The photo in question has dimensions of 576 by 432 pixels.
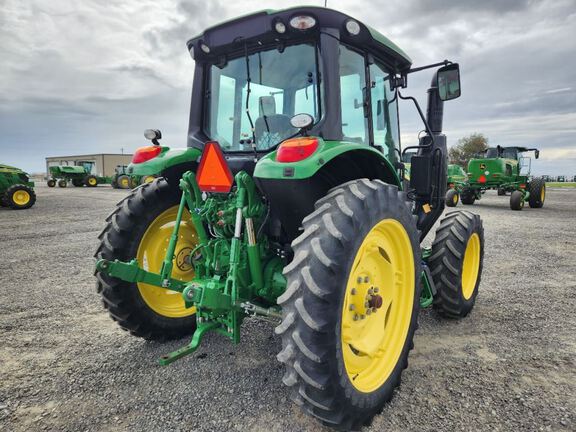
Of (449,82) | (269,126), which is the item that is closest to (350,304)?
(269,126)

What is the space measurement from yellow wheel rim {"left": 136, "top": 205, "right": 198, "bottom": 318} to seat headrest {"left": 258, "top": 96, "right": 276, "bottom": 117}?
104 cm

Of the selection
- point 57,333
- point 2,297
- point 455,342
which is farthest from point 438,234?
point 2,297

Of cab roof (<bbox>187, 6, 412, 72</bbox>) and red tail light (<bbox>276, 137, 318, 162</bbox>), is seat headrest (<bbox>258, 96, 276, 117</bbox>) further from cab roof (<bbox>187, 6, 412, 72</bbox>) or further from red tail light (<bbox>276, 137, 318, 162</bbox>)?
red tail light (<bbox>276, 137, 318, 162</bbox>)

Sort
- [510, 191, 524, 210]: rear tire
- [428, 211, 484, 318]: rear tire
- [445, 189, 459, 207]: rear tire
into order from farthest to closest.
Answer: [445, 189, 459, 207]: rear tire
[510, 191, 524, 210]: rear tire
[428, 211, 484, 318]: rear tire

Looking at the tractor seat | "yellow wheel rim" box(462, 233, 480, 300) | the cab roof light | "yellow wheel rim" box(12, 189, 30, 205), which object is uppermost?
the cab roof light

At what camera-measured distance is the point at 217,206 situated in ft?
8.56

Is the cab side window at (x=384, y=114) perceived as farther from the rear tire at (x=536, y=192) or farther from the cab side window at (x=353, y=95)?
the rear tire at (x=536, y=192)

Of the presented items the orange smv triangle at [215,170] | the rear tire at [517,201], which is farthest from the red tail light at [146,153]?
the rear tire at [517,201]

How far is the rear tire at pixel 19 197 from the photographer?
43.5 feet

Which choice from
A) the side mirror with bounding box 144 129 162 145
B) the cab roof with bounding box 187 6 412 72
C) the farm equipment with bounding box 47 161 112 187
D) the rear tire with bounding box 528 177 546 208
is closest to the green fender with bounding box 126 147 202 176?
the side mirror with bounding box 144 129 162 145

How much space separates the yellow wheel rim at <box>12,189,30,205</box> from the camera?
13396 millimetres

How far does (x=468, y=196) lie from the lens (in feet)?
52.2

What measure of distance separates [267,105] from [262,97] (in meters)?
0.07

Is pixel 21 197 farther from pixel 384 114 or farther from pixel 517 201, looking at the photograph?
pixel 517 201
